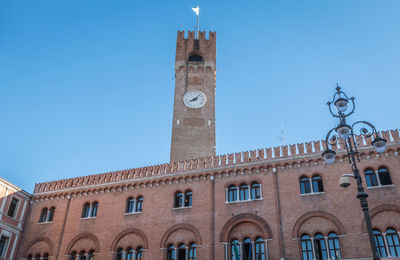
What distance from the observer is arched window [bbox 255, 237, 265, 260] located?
17.8 metres

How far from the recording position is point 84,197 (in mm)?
23156

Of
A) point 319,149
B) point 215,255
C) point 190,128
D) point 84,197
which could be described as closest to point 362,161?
point 319,149

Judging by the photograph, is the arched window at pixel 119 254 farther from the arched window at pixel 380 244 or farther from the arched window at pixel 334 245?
the arched window at pixel 380 244

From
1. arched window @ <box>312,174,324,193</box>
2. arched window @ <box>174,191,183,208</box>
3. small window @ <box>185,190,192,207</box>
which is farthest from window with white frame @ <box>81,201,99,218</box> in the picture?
arched window @ <box>312,174,324,193</box>

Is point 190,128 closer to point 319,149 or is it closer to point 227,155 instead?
point 227,155

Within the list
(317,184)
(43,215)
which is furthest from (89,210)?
(317,184)

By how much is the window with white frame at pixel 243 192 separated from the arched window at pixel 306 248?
2.89 m

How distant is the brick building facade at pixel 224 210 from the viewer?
674 inches

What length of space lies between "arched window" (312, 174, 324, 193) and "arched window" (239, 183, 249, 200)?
11.1ft

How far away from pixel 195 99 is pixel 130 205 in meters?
11.0

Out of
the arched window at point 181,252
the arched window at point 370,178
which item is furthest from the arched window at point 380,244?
the arched window at point 181,252

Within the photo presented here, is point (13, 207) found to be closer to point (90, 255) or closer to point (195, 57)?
point (90, 255)

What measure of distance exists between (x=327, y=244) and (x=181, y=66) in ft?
63.8

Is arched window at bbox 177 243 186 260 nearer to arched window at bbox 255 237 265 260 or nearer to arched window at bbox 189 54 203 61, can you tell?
arched window at bbox 255 237 265 260
